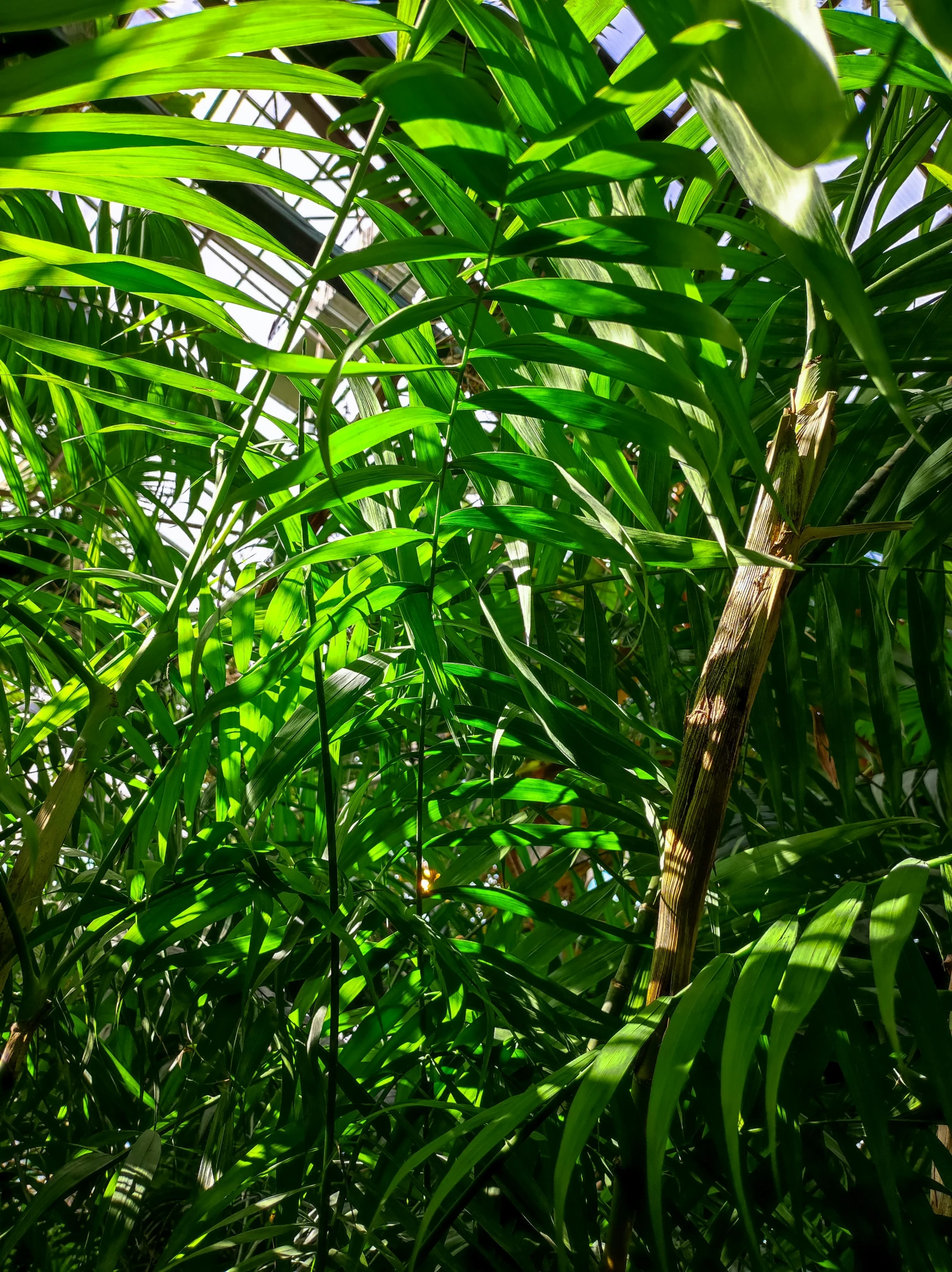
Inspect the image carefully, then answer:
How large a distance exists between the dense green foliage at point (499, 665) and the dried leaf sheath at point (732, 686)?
0.02 m

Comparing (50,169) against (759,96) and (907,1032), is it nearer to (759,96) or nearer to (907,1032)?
(759,96)

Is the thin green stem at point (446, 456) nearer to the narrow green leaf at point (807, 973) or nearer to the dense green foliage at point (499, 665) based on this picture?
the dense green foliage at point (499, 665)

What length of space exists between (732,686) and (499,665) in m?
0.15

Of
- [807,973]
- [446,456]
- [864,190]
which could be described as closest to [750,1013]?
[807,973]

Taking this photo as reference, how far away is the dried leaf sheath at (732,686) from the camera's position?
0.93 feet

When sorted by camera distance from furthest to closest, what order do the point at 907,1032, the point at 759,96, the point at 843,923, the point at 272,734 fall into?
1. the point at 907,1032
2. the point at 272,734
3. the point at 843,923
4. the point at 759,96

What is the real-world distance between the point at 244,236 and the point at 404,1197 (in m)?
0.45

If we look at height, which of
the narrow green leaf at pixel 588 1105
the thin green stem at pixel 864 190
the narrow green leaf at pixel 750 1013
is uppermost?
the thin green stem at pixel 864 190

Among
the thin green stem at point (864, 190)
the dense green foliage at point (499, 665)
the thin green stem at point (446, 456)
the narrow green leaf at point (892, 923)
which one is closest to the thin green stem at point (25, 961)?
the dense green foliage at point (499, 665)

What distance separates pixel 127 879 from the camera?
16.7 inches

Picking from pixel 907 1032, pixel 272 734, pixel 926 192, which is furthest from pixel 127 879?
pixel 926 192

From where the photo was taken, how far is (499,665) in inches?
16.7

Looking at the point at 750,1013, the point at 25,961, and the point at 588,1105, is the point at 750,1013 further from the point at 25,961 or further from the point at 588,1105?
the point at 25,961

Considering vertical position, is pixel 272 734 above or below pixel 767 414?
below
